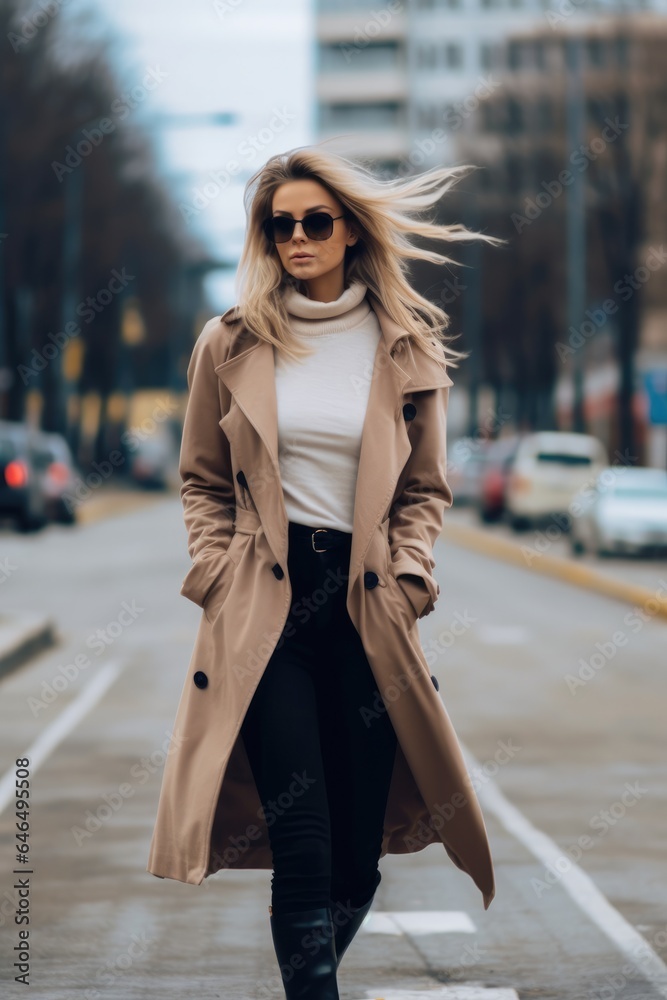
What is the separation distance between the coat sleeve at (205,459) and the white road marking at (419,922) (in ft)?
6.24

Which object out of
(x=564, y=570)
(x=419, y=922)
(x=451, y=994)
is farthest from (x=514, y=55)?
(x=451, y=994)

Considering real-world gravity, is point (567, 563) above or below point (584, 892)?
below

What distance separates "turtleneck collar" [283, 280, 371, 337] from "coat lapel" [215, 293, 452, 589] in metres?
0.07

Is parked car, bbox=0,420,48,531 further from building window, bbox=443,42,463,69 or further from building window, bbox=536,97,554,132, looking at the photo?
building window, bbox=443,42,463,69

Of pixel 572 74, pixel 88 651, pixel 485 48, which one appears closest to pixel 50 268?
pixel 572 74

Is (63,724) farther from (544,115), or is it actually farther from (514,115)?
(514,115)

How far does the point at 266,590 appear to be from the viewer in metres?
4.04

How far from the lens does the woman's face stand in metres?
4.25

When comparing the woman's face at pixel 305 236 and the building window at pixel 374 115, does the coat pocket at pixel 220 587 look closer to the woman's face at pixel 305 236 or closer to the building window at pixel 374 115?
the woman's face at pixel 305 236

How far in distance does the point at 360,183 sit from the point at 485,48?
11968 centimetres

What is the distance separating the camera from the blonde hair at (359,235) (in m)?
4.27

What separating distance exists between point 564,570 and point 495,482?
50.9 feet

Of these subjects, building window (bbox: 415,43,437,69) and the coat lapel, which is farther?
building window (bbox: 415,43,437,69)

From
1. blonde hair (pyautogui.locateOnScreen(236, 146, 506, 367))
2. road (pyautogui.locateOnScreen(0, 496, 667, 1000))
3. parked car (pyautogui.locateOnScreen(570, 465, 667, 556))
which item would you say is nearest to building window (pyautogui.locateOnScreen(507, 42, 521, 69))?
parked car (pyautogui.locateOnScreen(570, 465, 667, 556))
